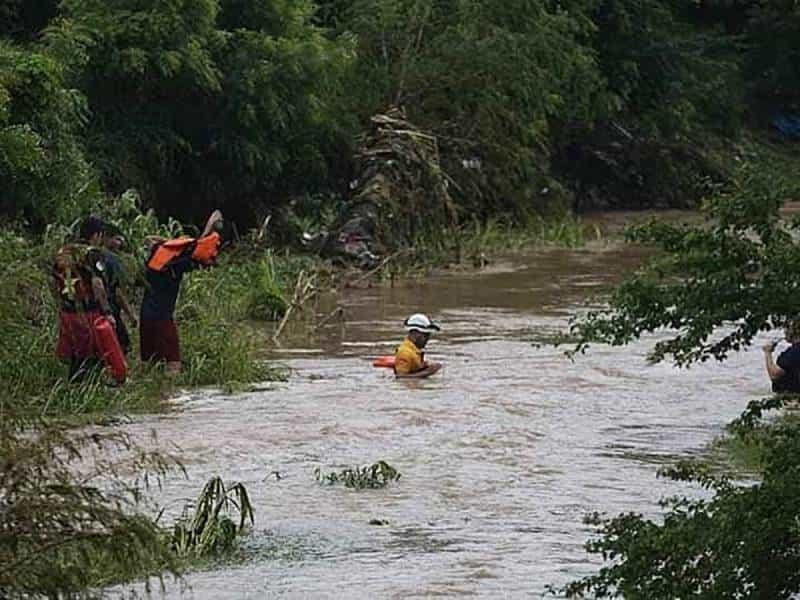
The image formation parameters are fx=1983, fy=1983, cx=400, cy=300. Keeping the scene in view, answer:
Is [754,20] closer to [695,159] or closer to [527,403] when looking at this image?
[695,159]

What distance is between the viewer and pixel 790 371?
52.7 ft

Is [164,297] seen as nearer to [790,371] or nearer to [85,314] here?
[85,314]

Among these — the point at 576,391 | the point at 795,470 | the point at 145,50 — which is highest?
the point at 145,50

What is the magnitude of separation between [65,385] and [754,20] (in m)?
32.3

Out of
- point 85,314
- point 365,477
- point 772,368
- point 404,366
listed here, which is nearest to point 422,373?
point 404,366

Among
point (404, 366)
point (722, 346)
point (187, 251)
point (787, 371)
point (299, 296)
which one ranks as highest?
point (722, 346)

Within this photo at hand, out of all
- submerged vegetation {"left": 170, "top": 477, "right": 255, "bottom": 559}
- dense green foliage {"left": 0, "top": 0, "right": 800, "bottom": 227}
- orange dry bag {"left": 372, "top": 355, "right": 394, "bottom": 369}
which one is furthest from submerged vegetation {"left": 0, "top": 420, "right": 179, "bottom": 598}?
dense green foliage {"left": 0, "top": 0, "right": 800, "bottom": 227}

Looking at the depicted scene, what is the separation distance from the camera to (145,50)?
996 inches

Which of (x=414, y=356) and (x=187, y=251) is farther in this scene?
(x=414, y=356)

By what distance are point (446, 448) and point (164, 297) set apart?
3.16 meters

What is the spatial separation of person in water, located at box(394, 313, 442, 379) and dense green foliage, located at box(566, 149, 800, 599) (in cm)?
928

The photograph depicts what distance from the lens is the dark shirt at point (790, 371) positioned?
15906mm

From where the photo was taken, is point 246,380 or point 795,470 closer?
point 795,470

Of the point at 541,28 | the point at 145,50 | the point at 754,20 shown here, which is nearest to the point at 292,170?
the point at 145,50
